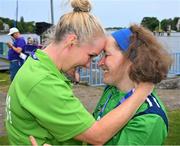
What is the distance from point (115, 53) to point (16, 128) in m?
0.68

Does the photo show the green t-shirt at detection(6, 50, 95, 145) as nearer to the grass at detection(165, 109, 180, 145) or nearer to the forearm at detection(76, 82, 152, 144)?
the forearm at detection(76, 82, 152, 144)

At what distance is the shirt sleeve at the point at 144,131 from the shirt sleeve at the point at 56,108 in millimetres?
222

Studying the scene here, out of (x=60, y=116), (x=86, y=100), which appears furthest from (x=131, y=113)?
(x=86, y=100)

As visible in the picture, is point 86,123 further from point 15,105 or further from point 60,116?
point 15,105

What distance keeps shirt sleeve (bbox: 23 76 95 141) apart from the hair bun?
44 centimetres

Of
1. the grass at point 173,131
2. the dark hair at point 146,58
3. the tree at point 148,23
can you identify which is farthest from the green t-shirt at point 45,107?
the grass at point 173,131

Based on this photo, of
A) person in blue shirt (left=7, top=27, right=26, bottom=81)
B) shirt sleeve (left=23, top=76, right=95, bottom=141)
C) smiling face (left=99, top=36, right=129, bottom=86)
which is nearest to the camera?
shirt sleeve (left=23, top=76, right=95, bottom=141)

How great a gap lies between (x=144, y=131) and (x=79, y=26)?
0.61 metres

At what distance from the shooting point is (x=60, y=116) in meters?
1.90

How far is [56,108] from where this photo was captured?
6.20 ft

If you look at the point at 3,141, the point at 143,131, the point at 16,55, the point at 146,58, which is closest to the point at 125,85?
the point at 146,58

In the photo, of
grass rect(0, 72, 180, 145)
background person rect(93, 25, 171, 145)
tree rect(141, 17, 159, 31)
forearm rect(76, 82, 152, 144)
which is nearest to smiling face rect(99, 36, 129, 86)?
background person rect(93, 25, 171, 145)

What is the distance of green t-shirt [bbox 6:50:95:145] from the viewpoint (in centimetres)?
189

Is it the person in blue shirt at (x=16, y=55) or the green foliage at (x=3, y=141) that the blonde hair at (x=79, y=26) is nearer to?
the green foliage at (x=3, y=141)
